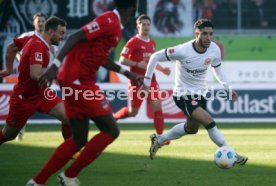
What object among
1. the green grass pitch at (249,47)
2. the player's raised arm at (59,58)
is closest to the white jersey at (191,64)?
the player's raised arm at (59,58)

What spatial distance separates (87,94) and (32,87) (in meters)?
2.21

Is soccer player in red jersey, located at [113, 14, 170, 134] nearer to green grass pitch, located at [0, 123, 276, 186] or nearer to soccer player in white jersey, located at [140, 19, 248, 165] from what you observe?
green grass pitch, located at [0, 123, 276, 186]

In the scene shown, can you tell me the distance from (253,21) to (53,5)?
6303 mm

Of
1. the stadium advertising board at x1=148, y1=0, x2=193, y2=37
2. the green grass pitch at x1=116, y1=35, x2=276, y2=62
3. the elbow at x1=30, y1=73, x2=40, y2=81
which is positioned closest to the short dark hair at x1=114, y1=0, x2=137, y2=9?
the elbow at x1=30, y1=73, x2=40, y2=81

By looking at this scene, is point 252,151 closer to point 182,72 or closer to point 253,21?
point 182,72

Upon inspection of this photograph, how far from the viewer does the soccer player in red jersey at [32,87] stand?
30.4 ft

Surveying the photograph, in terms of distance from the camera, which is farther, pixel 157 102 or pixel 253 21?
pixel 253 21

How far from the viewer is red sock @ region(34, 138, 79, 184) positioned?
25.1 feet

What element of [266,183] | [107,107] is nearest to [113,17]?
[107,107]

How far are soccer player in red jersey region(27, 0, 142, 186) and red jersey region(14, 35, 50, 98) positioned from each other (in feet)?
5.28

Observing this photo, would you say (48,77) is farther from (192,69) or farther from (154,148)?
(154,148)

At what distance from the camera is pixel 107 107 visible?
7.74m

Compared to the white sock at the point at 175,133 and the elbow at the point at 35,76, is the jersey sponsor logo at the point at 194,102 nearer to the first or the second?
the white sock at the point at 175,133

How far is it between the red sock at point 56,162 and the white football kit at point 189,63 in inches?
125
